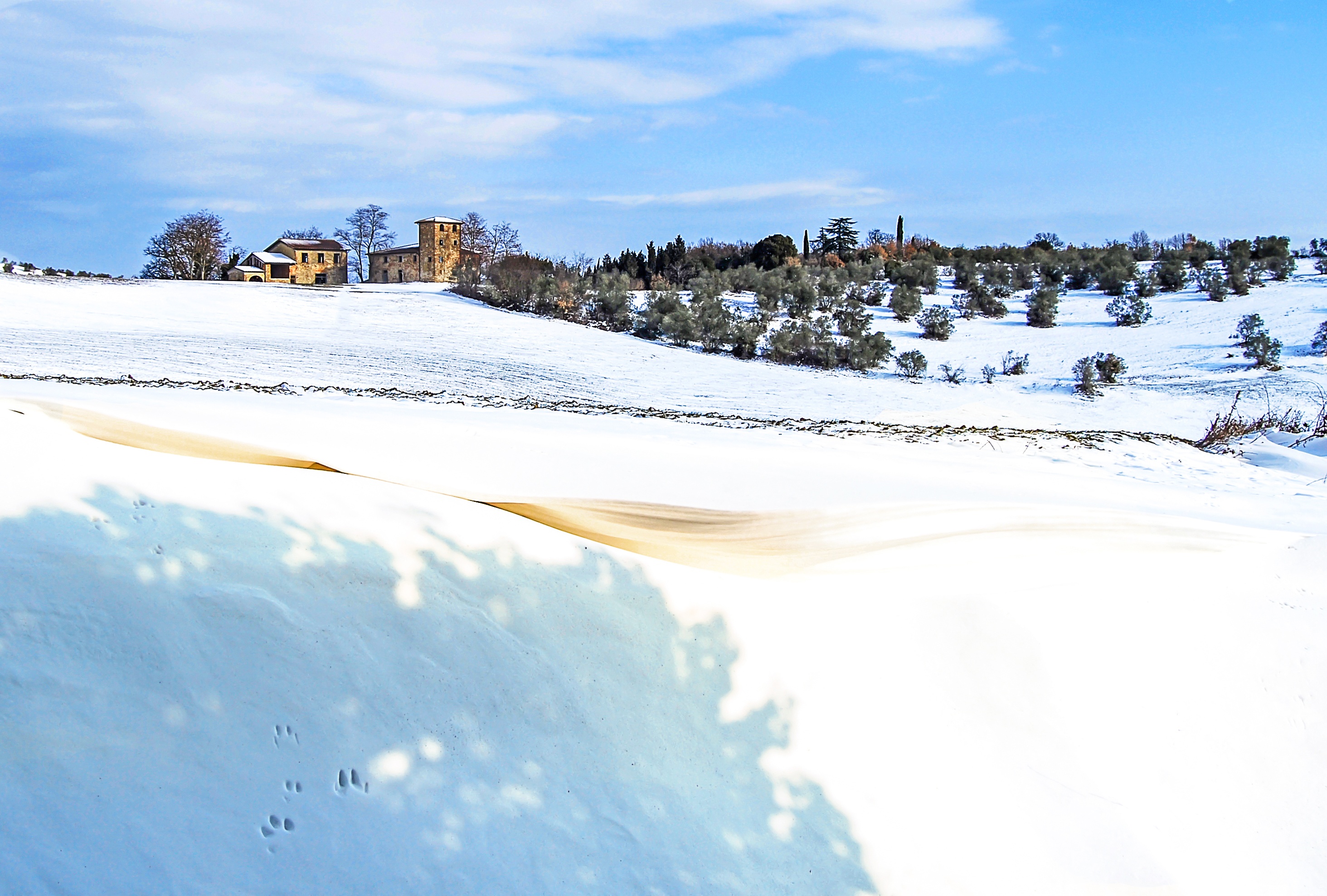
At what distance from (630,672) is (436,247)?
40.7 metres

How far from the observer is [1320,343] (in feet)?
44.2

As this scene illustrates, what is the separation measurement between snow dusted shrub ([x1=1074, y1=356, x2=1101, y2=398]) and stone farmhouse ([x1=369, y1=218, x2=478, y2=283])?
30.4 meters

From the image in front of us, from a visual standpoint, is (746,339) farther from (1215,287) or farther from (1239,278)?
(1239,278)

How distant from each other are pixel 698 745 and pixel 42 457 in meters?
2.21

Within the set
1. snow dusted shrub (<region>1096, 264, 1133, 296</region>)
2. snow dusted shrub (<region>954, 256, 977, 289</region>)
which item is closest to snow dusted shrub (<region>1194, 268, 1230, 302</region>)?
snow dusted shrub (<region>1096, 264, 1133, 296</region>)

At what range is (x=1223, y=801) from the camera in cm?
321

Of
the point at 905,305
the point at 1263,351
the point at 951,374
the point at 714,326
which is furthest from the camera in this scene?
the point at 905,305

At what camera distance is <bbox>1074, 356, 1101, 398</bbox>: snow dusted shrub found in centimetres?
1244

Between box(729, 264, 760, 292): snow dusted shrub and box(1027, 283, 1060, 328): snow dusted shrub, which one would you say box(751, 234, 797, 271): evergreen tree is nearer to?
box(729, 264, 760, 292): snow dusted shrub

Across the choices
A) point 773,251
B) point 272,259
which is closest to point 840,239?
point 773,251

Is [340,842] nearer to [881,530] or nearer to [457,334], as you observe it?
[881,530]

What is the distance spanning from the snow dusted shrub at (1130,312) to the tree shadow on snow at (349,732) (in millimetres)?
16503

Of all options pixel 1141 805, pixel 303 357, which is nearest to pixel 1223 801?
pixel 1141 805

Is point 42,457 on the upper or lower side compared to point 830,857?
upper
